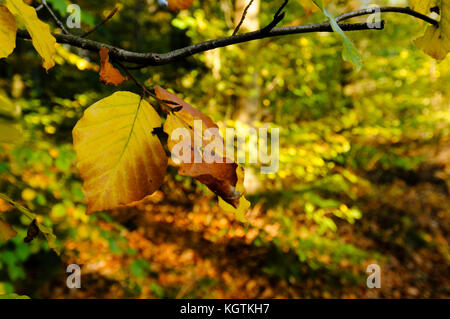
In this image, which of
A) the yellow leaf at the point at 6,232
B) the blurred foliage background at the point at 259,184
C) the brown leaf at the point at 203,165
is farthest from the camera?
the blurred foliage background at the point at 259,184

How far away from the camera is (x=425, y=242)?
4277mm

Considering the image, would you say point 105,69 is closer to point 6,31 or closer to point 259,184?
point 6,31

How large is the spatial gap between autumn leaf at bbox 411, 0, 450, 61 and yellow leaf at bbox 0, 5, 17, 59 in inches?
23.9

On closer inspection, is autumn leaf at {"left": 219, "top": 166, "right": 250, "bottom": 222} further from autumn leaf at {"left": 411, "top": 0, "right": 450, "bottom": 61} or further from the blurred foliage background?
the blurred foliage background

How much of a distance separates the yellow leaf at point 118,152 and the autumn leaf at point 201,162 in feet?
0.11

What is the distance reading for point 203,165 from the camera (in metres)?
0.32

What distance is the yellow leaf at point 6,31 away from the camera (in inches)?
12.6

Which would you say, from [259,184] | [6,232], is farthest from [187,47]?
[259,184]

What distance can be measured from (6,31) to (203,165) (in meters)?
0.29

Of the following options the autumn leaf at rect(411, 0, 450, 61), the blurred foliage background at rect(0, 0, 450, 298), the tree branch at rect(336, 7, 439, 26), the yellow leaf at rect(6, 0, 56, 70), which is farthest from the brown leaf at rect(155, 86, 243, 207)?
the blurred foliage background at rect(0, 0, 450, 298)

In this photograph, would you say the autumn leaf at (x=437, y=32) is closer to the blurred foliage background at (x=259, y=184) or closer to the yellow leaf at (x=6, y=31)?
the yellow leaf at (x=6, y=31)

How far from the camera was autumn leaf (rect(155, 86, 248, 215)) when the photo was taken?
31 centimetres

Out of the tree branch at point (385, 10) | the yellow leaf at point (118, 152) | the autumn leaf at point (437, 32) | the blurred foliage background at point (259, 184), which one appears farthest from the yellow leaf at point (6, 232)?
the blurred foliage background at point (259, 184)

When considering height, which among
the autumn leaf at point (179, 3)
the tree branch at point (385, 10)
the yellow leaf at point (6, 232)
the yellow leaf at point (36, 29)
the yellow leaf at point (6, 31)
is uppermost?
the autumn leaf at point (179, 3)
